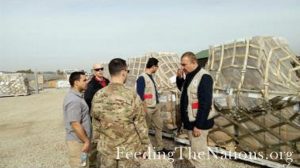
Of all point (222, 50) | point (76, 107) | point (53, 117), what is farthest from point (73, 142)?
point (53, 117)

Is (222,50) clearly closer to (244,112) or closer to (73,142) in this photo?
(244,112)

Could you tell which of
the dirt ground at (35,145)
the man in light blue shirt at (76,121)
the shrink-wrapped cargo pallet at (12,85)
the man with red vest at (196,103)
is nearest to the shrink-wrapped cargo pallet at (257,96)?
the dirt ground at (35,145)

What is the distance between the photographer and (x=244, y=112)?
610 cm

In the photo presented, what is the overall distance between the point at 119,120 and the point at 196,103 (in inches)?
55.7

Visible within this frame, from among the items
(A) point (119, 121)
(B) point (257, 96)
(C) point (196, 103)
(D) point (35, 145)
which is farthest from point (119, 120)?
(D) point (35, 145)

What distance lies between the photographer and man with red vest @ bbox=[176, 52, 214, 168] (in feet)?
13.5

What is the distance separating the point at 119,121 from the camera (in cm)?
315

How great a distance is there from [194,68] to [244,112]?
7.11 feet

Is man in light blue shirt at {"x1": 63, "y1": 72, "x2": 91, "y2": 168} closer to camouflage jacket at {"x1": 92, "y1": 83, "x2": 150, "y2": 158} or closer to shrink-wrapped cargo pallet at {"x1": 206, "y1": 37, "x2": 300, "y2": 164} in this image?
camouflage jacket at {"x1": 92, "y1": 83, "x2": 150, "y2": 158}

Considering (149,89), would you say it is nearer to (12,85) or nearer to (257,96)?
(257,96)

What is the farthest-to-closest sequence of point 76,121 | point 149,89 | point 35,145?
point 35,145 < point 149,89 < point 76,121

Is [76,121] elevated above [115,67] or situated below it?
below

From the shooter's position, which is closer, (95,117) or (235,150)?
(95,117)

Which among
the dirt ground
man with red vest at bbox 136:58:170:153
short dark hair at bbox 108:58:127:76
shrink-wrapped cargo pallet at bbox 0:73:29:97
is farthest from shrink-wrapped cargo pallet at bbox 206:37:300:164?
shrink-wrapped cargo pallet at bbox 0:73:29:97
